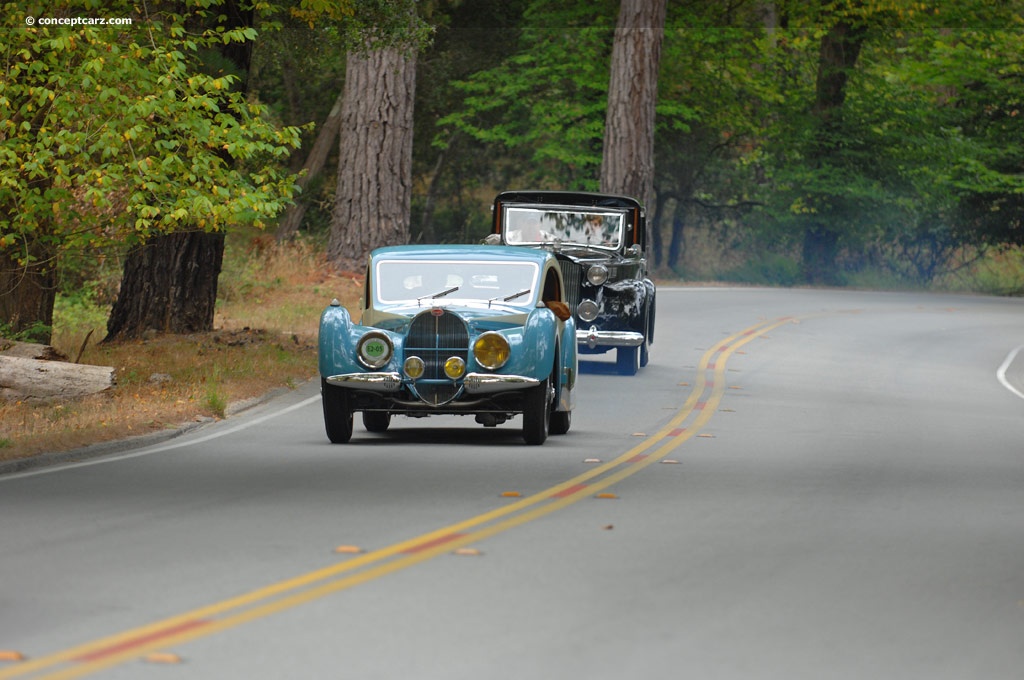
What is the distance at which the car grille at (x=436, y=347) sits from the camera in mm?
14977

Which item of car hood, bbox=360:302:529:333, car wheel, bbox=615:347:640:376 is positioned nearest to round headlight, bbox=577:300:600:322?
car wheel, bbox=615:347:640:376

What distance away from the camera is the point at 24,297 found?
2084 cm

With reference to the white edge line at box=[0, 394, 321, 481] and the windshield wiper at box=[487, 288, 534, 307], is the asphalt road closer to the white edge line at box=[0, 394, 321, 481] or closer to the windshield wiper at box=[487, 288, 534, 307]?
the white edge line at box=[0, 394, 321, 481]

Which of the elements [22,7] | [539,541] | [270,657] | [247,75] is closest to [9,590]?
[270,657]

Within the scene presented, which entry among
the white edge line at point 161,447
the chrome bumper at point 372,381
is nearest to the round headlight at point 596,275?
the white edge line at point 161,447

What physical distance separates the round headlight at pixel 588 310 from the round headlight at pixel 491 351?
7.21 metres

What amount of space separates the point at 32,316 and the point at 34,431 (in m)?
6.19

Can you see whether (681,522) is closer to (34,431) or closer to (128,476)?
(128,476)

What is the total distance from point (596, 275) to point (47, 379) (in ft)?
25.4

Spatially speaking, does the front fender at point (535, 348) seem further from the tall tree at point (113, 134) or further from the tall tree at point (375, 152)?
the tall tree at point (375, 152)

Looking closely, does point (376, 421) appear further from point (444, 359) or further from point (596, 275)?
point (596, 275)

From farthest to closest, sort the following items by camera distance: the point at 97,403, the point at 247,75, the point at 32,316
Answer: the point at 247,75 < the point at 32,316 < the point at 97,403

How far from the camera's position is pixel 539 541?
10.1 meters

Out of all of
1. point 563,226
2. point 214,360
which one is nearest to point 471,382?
point 214,360
